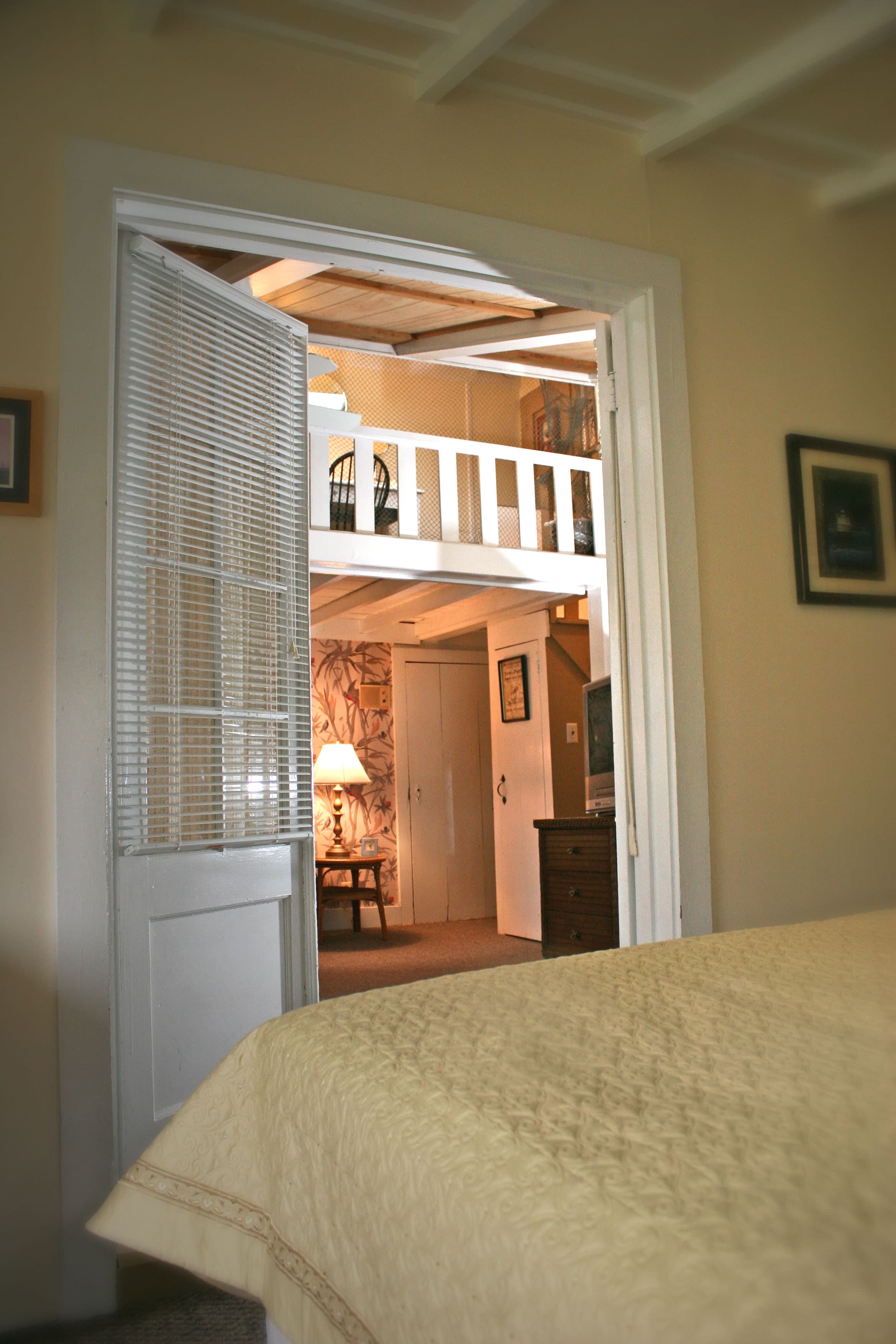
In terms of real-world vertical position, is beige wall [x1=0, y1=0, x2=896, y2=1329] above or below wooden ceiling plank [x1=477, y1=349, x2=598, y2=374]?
below

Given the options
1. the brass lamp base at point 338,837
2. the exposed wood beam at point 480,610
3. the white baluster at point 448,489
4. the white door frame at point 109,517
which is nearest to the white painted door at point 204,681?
the white door frame at point 109,517

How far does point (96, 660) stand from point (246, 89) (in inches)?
57.7

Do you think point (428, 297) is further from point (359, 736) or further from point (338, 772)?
point (359, 736)

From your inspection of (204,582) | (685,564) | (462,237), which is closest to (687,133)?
(462,237)

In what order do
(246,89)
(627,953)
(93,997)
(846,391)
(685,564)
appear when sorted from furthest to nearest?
1. (846,391)
2. (685,564)
3. (246,89)
4. (93,997)
5. (627,953)

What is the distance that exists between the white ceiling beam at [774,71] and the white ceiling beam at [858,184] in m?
0.59

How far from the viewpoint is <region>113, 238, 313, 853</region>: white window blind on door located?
96.2 inches

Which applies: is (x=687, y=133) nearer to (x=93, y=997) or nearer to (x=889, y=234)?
(x=889, y=234)

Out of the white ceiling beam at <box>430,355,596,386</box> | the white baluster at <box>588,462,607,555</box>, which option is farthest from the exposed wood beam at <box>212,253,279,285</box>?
the white baluster at <box>588,462,607,555</box>

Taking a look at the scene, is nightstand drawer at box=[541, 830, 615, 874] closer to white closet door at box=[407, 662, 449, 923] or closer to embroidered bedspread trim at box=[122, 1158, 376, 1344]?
embroidered bedspread trim at box=[122, 1158, 376, 1344]

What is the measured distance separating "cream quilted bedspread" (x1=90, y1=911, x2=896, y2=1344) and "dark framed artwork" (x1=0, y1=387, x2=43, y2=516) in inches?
54.8

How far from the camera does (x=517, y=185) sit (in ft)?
9.28

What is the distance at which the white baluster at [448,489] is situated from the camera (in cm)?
620

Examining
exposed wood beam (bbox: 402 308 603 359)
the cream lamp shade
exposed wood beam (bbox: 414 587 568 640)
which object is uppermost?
exposed wood beam (bbox: 402 308 603 359)
